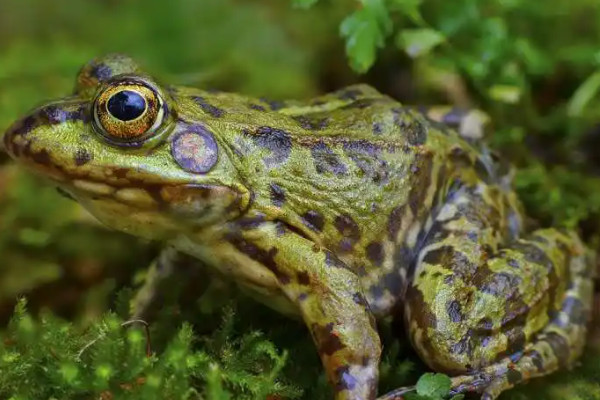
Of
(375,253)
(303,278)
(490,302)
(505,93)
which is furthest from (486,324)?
(505,93)

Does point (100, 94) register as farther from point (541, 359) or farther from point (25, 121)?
point (541, 359)

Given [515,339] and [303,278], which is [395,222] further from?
[515,339]

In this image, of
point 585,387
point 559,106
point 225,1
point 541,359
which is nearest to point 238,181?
point 541,359

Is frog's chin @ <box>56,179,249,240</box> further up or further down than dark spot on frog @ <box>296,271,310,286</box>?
further up

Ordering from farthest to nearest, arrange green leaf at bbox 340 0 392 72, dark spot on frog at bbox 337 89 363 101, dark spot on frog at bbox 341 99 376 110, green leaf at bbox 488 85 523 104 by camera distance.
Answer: green leaf at bbox 488 85 523 104, green leaf at bbox 340 0 392 72, dark spot on frog at bbox 337 89 363 101, dark spot on frog at bbox 341 99 376 110

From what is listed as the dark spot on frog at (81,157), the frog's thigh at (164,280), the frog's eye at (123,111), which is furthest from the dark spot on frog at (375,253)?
the dark spot on frog at (81,157)

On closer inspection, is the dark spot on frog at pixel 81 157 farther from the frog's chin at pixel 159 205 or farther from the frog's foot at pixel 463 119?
the frog's foot at pixel 463 119

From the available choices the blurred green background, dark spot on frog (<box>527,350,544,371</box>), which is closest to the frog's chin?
the blurred green background

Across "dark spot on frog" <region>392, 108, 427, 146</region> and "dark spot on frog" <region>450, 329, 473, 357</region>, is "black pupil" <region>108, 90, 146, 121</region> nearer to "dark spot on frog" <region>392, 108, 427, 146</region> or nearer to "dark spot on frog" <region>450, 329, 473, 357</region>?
"dark spot on frog" <region>392, 108, 427, 146</region>
